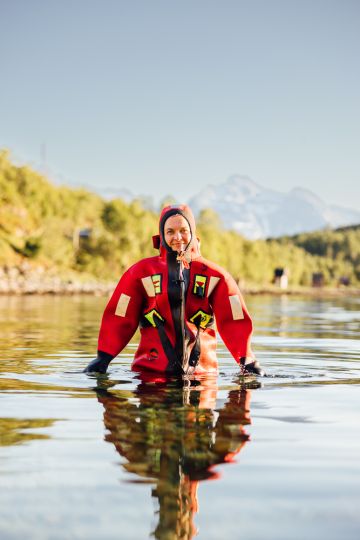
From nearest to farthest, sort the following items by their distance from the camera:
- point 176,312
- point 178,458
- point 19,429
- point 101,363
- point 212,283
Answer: point 178,458
point 19,429
point 176,312
point 212,283
point 101,363

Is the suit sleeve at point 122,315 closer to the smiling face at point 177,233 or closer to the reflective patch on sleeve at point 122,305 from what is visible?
the reflective patch on sleeve at point 122,305

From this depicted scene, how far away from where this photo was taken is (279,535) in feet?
10.1

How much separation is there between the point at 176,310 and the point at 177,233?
2.32 ft

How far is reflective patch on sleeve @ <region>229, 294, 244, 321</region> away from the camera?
7992 millimetres

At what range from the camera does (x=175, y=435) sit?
191 inches

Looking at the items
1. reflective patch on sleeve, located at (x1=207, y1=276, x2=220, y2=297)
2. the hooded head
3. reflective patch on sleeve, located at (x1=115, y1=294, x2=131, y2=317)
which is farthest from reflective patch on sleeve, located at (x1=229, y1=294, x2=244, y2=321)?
reflective patch on sleeve, located at (x1=115, y1=294, x2=131, y2=317)

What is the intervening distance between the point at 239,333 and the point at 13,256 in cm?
9510

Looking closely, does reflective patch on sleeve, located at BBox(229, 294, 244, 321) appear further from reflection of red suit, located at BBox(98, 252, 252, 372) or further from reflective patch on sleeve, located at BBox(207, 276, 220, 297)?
reflective patch on sleeve, located at BBox(207, 276, 220, 297)

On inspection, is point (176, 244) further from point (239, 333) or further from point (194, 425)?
point (194, 425)

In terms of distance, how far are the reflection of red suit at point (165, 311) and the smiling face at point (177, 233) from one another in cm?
14

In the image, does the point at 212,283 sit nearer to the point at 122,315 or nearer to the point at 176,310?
the point at 176,310

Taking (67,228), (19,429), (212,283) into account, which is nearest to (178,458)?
(19,429)

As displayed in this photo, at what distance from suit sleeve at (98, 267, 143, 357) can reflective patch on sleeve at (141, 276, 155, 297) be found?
75 mm

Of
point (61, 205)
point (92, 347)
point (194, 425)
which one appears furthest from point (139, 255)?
point (194, 425)
